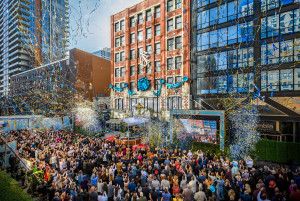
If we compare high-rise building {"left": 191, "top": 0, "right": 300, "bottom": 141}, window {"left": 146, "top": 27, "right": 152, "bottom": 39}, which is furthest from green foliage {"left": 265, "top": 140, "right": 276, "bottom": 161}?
window {"left": 146, "top": 27, "right": 152, "bottom": 39}

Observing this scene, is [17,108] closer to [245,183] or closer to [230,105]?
[230,105]

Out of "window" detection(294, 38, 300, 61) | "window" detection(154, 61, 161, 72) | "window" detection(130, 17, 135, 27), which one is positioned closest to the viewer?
"window" detection(294, 38, 300, 61)

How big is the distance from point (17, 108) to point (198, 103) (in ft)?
195

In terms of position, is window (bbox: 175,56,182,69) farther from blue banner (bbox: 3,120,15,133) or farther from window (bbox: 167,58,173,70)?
blue banner (bbox: 3,120,15,133)

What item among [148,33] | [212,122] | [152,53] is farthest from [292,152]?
[148,33]

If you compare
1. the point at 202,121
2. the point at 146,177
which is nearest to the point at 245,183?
the point at 146,177

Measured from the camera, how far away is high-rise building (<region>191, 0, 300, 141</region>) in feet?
56.2

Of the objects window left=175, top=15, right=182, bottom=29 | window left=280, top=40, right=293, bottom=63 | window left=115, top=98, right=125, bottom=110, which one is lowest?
window left=115, top=98, right=125, bottom=110

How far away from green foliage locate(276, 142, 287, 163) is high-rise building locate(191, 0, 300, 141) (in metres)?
3.60

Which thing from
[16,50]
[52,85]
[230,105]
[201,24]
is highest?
[16,50]

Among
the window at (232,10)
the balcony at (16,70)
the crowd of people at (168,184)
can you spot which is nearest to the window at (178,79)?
the window at (232,10)

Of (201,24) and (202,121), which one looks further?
(201,24)

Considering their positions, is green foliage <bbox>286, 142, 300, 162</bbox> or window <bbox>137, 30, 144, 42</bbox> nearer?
green foliage <bbox>286, 142, 300, 162</bbox>

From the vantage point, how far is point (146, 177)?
923 cm
